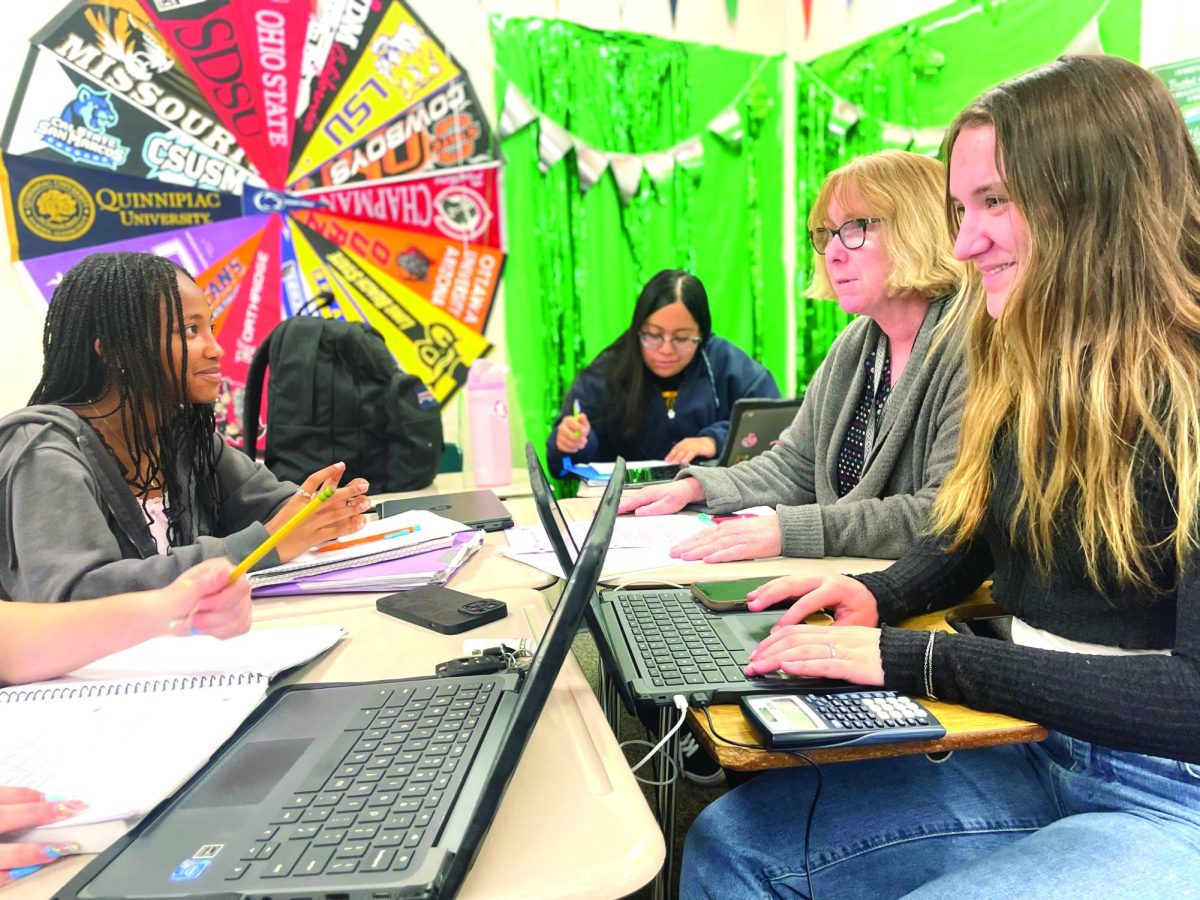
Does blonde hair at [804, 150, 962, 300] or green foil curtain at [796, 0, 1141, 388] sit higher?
green foil curtain at [796, 0, 1141, 388]

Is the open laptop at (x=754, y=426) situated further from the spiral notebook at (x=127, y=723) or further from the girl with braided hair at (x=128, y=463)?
the spiral notebook at (x=127, y=723)

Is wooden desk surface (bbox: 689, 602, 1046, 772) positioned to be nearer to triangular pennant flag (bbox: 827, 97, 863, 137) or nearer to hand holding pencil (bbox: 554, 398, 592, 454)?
hand holding pencil (bbox: 554, 398, 592, 454)

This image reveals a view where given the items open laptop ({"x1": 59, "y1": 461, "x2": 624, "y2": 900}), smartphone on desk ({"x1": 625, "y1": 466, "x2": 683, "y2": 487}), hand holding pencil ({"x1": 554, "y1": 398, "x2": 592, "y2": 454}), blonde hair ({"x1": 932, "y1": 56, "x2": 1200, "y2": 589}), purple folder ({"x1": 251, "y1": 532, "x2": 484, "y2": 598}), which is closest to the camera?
open laptop ({"x1": 59, "y1": 461, "x2": 624, "y2": 900})

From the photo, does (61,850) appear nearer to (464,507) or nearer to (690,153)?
(464,507)

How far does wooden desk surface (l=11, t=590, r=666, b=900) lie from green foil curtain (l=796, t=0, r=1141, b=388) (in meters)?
2.56

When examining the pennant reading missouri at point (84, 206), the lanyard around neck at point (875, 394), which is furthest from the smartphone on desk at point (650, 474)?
the pennant reading missouri at point (84, 206)

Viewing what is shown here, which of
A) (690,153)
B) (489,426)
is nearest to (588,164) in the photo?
(690,153)

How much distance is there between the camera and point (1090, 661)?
2.40ft

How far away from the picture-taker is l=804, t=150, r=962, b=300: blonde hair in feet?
4.55

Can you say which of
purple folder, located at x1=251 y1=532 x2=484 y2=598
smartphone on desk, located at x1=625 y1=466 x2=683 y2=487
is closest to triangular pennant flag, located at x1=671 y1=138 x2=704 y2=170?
smartphone on desk, located at x1=625 y1=466 x2=683 y2=487

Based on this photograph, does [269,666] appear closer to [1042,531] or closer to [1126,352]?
[1042,531]

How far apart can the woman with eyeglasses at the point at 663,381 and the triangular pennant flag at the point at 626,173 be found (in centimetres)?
70

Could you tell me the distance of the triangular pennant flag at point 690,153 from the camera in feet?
10.5

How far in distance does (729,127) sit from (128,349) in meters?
2.70
